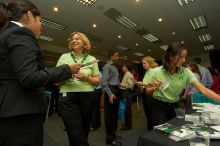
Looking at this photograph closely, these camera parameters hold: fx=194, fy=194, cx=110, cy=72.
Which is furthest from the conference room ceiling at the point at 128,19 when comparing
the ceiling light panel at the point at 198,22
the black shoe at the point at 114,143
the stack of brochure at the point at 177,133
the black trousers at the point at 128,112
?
the stack of brochure at the point at 177,133

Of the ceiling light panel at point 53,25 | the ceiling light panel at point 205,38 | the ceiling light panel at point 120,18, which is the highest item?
the ceiling light panel at point 205,38

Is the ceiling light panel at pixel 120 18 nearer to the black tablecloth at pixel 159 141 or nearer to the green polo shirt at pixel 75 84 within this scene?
the green polo shirt at pixel 75 84

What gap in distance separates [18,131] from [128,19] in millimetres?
6507

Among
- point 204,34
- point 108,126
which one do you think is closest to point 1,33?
point 108,126

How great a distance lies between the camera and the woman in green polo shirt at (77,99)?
5.68 ft

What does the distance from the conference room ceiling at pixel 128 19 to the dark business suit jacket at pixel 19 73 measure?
482 cm

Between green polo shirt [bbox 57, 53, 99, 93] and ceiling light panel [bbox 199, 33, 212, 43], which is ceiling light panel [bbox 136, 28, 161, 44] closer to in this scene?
ceiling light panel [bbox 199, 33, 212, 43]

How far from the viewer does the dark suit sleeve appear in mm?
893

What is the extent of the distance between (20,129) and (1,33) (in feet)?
1.61

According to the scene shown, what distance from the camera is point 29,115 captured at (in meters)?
0.97

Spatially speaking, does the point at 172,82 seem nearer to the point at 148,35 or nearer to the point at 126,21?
the point at 126,21

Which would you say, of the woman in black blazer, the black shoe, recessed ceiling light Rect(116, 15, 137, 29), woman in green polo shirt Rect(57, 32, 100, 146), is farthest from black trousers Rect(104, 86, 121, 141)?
recessed ceiling light Rect(116, 15, 137, 29)

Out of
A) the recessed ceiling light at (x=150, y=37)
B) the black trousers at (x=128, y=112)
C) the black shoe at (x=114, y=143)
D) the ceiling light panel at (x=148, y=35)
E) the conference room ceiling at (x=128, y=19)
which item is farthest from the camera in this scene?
the recessed ceiling light at (x=150, y=37)

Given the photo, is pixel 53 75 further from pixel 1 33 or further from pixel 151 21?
pixel 151 21
